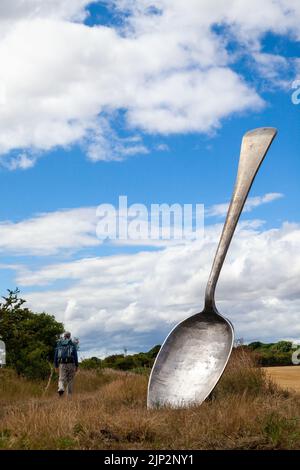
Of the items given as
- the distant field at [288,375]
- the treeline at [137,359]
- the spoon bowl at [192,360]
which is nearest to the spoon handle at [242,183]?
the spoon bowl at [192,360]

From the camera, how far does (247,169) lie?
516 inches

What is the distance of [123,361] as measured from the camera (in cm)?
3053

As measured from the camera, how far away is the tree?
Result: 57.0ft

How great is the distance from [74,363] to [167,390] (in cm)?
635

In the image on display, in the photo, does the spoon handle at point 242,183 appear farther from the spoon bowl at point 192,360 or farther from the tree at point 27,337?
the tree at point 27,337

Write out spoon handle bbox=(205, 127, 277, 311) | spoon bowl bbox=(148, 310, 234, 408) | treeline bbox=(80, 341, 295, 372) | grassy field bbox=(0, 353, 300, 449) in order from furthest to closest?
treeline bbox=(80, 341, 295, 372) → spoon handle bbox=(205, 127, 277, 311) → spoon bowl bbox=(148, 310, 234, 408) → grassy field bbox=(0, 353, 300, 449)

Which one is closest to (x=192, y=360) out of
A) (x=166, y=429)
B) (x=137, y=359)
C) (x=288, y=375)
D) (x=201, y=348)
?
(x=201, y=348)

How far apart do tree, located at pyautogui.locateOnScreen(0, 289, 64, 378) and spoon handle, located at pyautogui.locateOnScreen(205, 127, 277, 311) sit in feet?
22.6

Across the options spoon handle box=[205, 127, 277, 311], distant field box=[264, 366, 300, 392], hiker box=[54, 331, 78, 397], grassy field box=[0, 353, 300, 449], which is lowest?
grassy field box=[0, 353, 300, 449]

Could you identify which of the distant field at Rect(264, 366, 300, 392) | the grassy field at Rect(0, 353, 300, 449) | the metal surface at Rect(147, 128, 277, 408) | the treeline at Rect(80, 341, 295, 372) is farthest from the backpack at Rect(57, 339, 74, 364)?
the treeline at Rect(80, 341, 295, 372)

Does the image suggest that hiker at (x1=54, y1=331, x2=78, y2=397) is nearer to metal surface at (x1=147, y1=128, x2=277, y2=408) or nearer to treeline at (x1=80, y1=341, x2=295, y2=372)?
metal surface at (x1=147, y1=128, x2=277, y2=408)

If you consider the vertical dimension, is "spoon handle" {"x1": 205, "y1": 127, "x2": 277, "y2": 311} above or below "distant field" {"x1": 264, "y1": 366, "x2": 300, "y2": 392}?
above

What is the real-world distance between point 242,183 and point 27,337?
884cm
